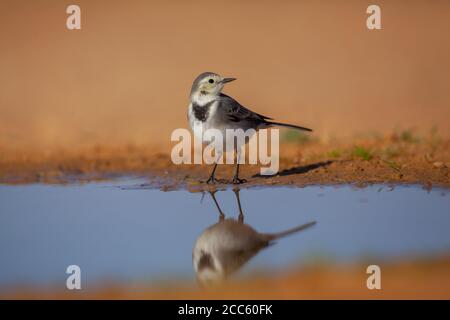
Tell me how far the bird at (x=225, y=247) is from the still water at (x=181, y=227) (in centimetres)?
6

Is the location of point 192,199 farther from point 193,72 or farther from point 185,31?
point 185,31

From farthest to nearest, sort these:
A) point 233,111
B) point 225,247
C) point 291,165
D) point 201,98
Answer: point 291,165 < point 201,98 < point 233,111 < point 225,247

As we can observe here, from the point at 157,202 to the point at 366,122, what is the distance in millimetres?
6867

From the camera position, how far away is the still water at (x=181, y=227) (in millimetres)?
6059

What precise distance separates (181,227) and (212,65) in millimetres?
10843

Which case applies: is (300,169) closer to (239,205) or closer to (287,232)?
(239,205)

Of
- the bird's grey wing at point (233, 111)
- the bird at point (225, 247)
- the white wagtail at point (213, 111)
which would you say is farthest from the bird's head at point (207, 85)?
the bird at point (225, 247)

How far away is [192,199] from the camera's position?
834cm

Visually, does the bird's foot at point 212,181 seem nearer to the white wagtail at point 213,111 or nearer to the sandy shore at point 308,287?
the white wagtail at point 213,111

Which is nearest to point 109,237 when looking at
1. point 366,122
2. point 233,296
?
point 233,296

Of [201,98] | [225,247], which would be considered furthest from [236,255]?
[201,98]

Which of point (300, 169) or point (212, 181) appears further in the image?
point (300, 169)

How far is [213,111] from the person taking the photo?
870 centimetres

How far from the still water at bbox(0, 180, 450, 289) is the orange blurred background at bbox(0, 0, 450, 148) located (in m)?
4.25
